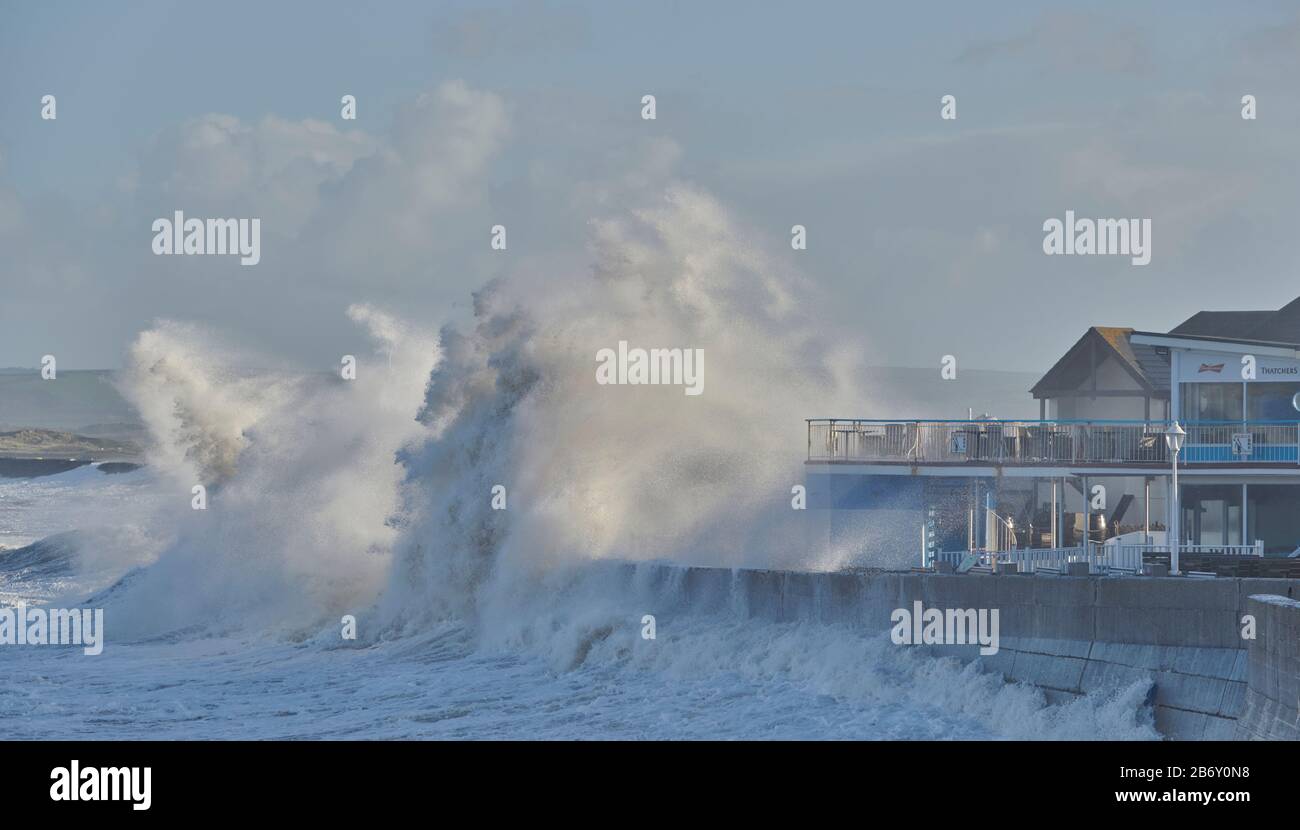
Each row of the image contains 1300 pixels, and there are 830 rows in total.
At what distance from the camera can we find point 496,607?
26062mm

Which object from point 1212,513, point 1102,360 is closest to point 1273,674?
point 1212,513

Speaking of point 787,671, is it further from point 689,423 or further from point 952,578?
point 689,423

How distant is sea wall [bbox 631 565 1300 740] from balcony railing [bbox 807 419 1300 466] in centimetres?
627

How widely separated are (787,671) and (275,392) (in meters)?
23.0

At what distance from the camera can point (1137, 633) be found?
1722cm

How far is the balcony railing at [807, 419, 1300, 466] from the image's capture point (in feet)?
81.8

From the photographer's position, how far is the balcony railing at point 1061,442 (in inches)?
982

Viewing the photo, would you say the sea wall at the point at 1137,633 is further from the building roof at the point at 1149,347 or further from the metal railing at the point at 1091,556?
the building roof at the point at 1149,347

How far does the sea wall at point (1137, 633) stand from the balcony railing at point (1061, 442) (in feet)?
20.6

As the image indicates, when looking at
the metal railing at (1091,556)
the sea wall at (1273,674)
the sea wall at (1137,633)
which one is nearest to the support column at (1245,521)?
the metal railing at (1091,556)

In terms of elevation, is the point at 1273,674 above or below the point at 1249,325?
below

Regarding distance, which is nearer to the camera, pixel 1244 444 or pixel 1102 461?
pixel 1244 444

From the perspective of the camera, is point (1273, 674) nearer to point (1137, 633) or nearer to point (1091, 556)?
point (1137, 633)

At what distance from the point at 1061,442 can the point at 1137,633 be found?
8.86 meters
